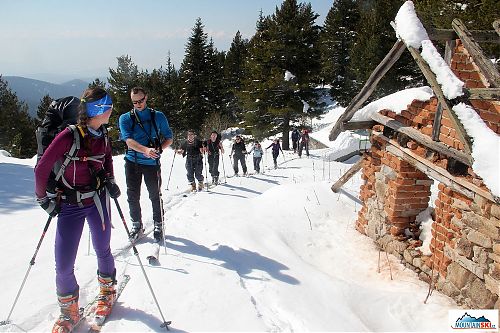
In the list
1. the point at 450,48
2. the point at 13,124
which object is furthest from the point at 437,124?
the point at 13,124

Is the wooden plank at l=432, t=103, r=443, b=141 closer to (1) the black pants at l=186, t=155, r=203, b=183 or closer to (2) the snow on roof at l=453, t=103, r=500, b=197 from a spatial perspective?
(2) the snow on roof at l=453, t=103, r=500, b=197

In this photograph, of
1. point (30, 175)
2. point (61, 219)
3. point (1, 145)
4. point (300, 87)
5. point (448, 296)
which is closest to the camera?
point (61, 219)

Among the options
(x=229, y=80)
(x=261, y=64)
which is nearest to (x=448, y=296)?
(x=261, y=64)

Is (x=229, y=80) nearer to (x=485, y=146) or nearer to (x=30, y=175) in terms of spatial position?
(x=30, y=175)

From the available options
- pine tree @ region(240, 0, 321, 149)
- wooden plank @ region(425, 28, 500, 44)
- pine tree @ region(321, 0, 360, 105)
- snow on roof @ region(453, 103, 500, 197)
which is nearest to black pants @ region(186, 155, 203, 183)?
wooden plank @ region(425, 28, 500, 44)

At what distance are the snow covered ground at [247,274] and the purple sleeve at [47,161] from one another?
4.24 feet

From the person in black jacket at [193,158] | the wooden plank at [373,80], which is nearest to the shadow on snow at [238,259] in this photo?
the wooden plank at [373,80]

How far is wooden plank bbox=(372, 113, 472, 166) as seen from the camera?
4.44 meters

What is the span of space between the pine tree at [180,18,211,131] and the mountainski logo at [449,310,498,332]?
33715 mm

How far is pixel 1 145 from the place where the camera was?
3312 cm

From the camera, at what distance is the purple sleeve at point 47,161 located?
294cm

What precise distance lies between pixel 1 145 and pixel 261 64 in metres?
25.8

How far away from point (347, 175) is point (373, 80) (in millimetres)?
2130

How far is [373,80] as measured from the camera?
20.5 ft
